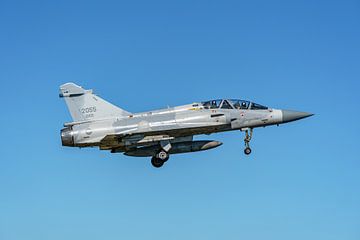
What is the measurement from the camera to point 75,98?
36.0 metres

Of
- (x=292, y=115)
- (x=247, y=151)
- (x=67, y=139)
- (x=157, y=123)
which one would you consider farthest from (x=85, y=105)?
(x=292, y=115)

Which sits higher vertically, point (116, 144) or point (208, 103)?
point (208, 103)

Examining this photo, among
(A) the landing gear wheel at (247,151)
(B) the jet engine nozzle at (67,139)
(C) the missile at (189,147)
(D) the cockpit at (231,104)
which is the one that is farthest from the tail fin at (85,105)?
(A) the landing gear wheel at (247,151)

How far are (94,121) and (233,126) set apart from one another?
7422 mm

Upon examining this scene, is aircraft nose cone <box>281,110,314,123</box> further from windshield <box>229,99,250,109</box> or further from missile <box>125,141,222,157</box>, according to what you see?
missile <box>125,141,222,157</box>

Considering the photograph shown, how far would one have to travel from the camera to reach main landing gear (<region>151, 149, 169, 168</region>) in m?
35.2

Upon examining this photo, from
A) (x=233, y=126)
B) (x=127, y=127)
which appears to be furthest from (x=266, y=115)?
(x=127, y=127)

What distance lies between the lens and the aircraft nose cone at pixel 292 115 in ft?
120

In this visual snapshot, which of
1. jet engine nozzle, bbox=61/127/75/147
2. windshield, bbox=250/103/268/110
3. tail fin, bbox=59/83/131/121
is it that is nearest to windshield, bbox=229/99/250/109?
windshield, bbox=250/103/268/110

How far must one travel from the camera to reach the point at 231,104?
3606 centimetres

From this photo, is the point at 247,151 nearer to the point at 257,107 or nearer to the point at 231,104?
the point at 257,107

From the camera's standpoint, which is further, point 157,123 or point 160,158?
point 160,158

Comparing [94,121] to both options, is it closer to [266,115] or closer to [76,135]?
[76,135]

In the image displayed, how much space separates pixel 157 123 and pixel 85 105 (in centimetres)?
417
